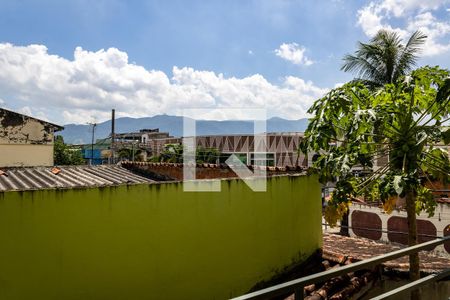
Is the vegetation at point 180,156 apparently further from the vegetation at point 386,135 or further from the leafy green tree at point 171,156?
the vegetation at point 386,135

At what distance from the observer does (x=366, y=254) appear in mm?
7000

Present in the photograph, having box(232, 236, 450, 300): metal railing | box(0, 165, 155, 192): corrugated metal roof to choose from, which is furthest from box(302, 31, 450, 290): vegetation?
box(0, 165, 155, 192): corrugated metal roof

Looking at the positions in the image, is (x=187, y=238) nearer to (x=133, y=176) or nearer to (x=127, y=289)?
(x=127, y=289)

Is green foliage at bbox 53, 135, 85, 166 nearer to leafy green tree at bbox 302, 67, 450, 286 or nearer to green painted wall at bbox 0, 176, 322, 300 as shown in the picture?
green painted wall at bbox 0, 176, 322, 300

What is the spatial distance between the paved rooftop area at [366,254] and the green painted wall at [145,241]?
1061 millimetres

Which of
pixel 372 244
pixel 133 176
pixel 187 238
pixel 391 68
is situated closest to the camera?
pixel 187 238

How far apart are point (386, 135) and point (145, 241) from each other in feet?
11.6

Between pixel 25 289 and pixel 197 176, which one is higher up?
pixel 197 176

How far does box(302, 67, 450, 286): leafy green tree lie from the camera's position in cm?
489

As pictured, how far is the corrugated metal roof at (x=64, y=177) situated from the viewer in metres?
8.05

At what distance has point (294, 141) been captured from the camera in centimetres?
4500

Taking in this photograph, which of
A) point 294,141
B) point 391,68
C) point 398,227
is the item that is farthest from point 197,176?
point 294,141

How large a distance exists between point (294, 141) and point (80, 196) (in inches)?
1666

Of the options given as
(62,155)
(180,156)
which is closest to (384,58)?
(180,156)
